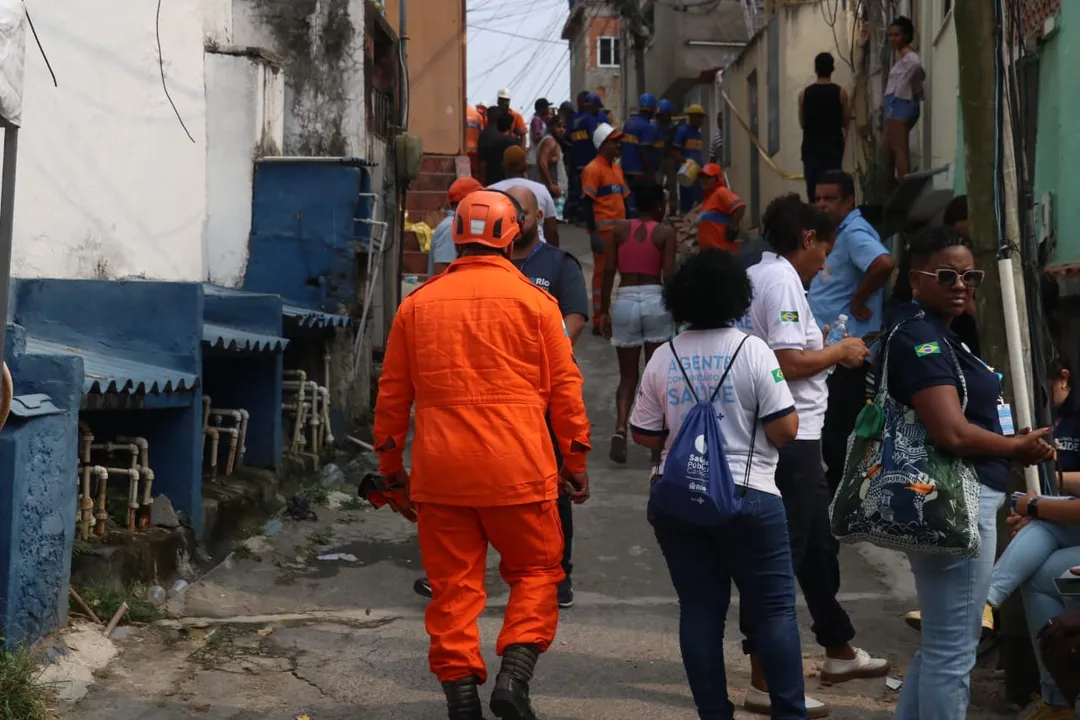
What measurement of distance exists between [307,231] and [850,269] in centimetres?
463

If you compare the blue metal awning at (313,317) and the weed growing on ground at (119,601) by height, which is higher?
the blue metal awning at (313,317)

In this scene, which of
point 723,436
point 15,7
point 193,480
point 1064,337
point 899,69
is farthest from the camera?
point 899,69

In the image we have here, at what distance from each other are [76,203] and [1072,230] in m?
5.78

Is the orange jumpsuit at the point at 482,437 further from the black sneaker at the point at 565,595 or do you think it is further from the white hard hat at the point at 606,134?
the white hard hat at the point at 606,134

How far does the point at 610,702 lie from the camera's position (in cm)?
539

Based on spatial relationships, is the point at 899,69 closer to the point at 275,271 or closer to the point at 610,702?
the point at 275,271

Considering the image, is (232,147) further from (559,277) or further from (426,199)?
(426,199)

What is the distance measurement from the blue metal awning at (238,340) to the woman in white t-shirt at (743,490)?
3.47 metres

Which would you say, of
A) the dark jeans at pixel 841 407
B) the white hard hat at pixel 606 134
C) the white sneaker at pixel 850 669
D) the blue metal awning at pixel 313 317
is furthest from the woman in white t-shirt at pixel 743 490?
the white hard hat at pixel 606 134

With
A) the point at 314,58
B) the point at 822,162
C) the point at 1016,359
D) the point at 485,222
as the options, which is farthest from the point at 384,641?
the point at 822,162

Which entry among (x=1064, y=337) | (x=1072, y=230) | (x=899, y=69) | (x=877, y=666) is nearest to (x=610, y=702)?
(x=877, y=666)

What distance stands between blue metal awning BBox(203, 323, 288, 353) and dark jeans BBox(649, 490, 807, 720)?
361 centimetres

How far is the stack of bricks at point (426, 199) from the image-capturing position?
13.9 meters

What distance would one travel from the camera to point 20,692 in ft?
15.3
